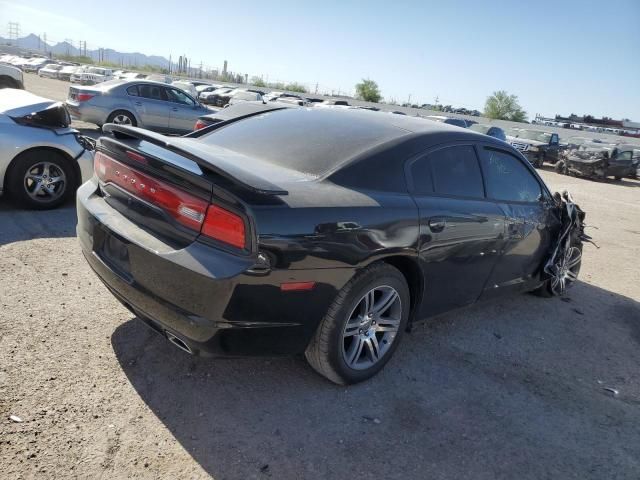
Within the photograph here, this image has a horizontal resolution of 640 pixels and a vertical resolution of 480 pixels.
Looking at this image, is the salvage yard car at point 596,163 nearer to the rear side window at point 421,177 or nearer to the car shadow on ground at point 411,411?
the car shadow on ground at point 411,411

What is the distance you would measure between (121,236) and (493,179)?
112 inches

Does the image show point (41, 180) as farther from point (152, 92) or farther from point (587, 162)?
point (587, 162)

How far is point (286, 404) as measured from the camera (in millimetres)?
2924

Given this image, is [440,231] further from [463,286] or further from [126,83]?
[126,83]

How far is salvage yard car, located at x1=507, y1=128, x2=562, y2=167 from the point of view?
23.6 meters

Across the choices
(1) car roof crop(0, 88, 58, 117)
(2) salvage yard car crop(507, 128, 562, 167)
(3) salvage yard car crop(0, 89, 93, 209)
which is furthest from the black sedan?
(2) salvage yard car crop(507, 128, 562, 167)

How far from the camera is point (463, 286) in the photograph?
12.4 feet

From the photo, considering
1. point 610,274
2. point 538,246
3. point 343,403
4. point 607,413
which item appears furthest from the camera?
point 610,274

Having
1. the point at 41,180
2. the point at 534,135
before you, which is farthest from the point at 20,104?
the point at 534,135

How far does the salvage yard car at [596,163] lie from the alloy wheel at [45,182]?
21035mm

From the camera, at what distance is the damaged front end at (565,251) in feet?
16.4

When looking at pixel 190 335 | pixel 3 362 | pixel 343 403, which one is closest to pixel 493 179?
pixel 343 403

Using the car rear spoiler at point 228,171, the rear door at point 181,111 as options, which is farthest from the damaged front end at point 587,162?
the car rear spoiler at point 228,171

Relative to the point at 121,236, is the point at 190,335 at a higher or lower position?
lower
